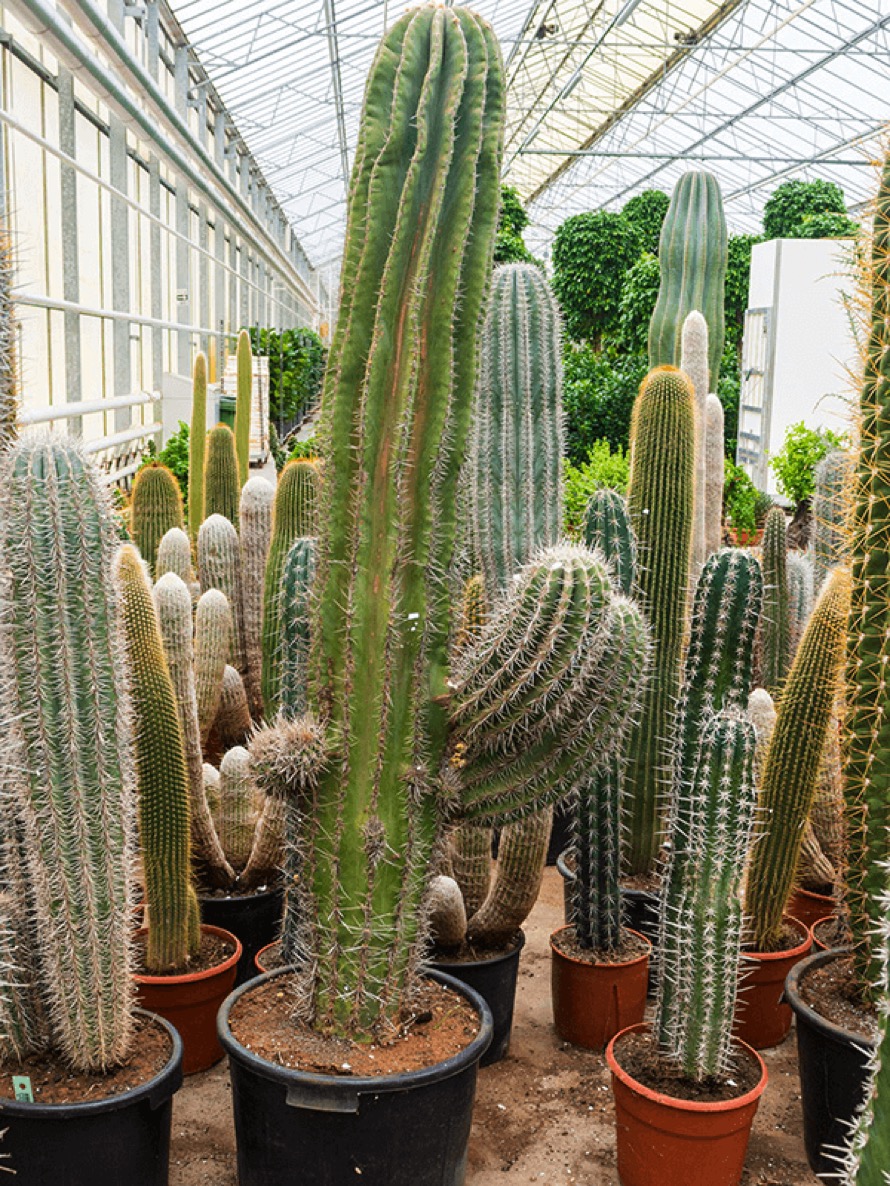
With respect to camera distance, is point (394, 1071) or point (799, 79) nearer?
point (394, 1071)

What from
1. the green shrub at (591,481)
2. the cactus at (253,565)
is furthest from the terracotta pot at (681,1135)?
the green shrub at (591,481)

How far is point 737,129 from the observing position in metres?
23.3

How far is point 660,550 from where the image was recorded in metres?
3.94

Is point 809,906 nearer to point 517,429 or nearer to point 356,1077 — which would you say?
point 517,429

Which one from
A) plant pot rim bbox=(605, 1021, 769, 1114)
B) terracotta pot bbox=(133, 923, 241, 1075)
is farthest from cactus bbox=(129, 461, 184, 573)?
plant pot rim bbox=(605, 1021, 769, 1114)

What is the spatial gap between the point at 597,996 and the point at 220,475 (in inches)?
131

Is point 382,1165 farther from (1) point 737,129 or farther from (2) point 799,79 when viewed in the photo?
(1) point 737,129

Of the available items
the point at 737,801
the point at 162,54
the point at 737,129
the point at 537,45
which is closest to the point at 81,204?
the point at 162,54

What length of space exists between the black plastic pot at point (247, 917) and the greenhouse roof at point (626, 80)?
11.3 m

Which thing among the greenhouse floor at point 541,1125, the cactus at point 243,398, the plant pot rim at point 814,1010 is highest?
the cactus at point 243,398

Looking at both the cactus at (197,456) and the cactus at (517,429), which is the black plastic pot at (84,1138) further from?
the cactus at (197,456)

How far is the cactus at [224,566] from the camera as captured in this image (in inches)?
193

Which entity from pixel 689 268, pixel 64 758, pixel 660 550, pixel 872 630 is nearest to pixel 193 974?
pixel 64 758

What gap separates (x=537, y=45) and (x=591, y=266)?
24.0ft
